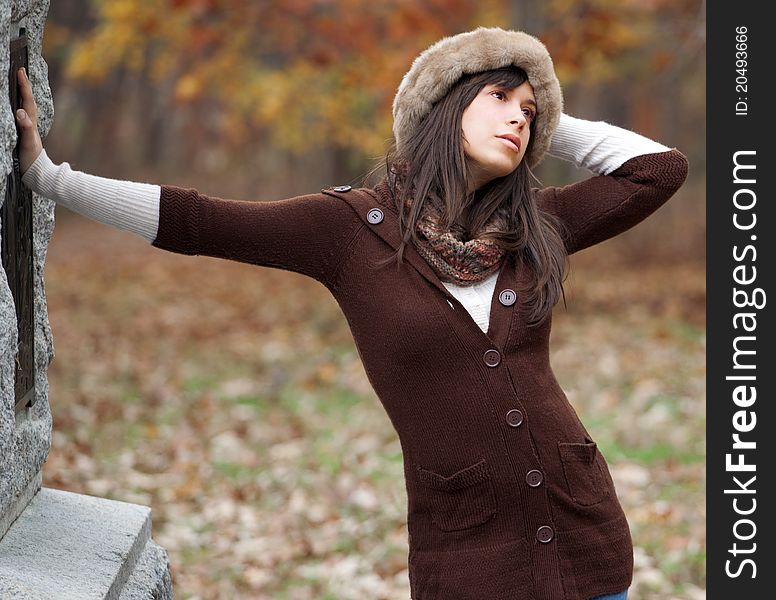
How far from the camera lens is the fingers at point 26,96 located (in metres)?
2.45

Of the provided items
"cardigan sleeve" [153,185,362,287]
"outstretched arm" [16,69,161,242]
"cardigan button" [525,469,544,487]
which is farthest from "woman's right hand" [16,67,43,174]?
"cardigan button" [525,469,544,487]

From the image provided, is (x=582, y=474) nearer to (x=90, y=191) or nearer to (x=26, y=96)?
(x=90, y=191)

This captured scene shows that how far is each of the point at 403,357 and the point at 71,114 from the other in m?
25.3

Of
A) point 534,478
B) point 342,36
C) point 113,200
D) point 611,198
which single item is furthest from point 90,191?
point 342,36

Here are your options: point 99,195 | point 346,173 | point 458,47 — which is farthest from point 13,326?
point 346,173

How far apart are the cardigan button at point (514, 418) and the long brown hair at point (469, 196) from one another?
8.6 inches

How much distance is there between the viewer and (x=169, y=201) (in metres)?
2.38

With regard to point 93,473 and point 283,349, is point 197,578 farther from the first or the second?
point 283,349

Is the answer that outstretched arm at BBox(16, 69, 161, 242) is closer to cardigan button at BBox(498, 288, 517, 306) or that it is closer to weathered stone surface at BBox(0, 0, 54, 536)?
weathered stone surface at BBox(0, 0, 54, 536)

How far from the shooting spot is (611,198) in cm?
276

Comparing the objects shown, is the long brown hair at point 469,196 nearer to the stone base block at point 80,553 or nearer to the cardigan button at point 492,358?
the cardigan button at point 492,358

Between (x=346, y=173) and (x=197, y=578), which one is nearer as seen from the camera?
(x=197, y=578)

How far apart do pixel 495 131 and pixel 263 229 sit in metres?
0.58
